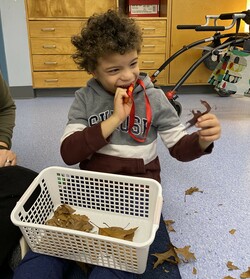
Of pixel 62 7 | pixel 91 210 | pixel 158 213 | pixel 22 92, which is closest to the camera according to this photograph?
pixel 158 213

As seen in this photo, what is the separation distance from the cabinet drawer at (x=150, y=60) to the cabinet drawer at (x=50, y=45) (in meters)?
0.57

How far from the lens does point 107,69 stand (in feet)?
2.78

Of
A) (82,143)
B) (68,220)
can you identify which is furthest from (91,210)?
(82,143)

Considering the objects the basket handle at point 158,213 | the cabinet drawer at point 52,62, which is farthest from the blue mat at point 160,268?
the cabinet drawer at point 52,62

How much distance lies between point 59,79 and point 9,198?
1.91 m

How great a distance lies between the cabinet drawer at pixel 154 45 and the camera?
255 centimetres

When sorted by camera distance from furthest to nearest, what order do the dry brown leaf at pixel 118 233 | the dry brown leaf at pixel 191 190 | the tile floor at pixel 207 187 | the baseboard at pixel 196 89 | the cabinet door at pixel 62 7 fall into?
the baseboard at pixel 196 89
the cabinet door at pixel 62 7
the dry brown leaf at pixel 191 190
the tile floor at pixel 207 187
the dry brown leaf at pixel 118 233

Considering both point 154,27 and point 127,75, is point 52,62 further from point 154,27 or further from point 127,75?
point 127,75

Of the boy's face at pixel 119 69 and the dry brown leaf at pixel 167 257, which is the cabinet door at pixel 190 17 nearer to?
the boy's face at pixel 119 69

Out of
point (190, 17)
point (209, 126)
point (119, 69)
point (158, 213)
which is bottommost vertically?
point (158, 213)

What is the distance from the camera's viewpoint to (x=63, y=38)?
2521mm

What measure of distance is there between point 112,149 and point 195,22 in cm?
196

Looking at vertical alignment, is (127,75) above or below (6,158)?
above

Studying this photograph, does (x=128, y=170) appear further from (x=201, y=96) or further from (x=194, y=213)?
(x=201, y=96)
